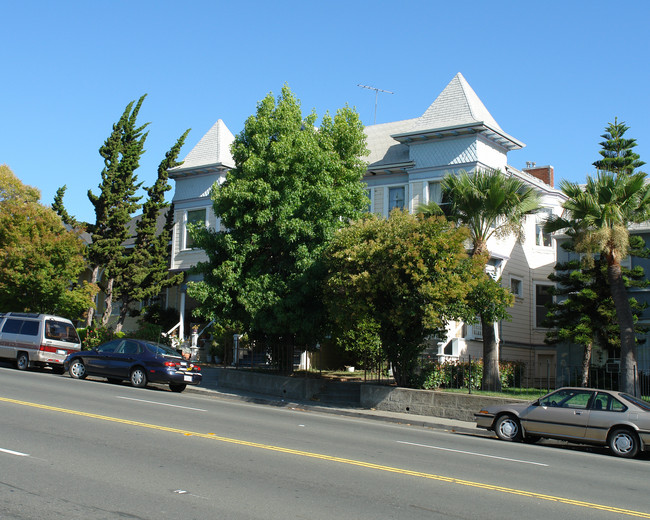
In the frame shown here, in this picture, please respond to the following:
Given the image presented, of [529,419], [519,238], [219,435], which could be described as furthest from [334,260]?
[219,435]

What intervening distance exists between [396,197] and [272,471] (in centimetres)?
2149

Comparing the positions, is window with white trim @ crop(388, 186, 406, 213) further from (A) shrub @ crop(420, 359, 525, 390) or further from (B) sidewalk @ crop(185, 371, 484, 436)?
(B) sidewalk @ crop(185, 371, 484, 436)

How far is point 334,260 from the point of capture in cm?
2023

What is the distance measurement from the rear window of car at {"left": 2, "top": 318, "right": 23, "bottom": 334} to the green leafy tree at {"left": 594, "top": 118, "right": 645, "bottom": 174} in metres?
22.4

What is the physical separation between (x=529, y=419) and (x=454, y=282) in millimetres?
4497

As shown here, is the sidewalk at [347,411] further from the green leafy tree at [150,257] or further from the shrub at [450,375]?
the green leafy tree at [150,257]

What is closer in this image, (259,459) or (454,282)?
(259,459)

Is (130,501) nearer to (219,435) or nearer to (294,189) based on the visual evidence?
(219,435)

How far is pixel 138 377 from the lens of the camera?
21875 millimetres

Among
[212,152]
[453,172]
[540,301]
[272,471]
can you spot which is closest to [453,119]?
[453,172]

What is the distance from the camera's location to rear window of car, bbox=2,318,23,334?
2572 cm

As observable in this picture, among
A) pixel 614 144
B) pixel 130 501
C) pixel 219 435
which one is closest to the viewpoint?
pixel 130 501

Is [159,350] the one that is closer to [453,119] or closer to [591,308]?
[591,308]

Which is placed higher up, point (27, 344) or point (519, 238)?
point (519, 238)
